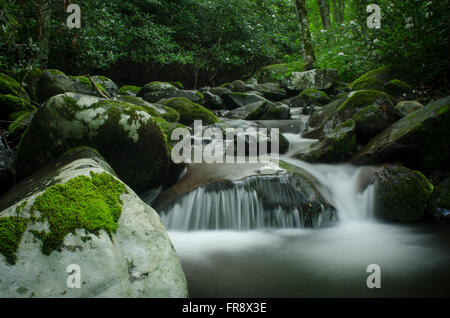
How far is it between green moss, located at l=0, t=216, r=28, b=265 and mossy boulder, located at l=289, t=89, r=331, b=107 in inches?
393

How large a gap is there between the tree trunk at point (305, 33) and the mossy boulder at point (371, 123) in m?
8.86

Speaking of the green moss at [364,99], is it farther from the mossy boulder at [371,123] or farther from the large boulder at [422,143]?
the large boulder at [422,143]

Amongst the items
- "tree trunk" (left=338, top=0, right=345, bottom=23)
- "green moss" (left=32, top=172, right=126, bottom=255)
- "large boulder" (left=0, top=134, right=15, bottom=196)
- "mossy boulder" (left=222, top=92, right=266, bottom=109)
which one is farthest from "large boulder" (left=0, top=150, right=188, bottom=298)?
"tree trunk" (left=338, top=0, right=345, bottom=23)

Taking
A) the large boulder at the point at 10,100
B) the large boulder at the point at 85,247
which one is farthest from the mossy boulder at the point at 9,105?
the large boulder at the point at 85,247

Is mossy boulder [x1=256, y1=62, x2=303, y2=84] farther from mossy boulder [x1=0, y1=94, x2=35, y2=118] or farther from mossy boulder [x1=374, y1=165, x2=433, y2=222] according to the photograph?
mossy boulder [x1=0, y1=94, x2=35, y2=118]

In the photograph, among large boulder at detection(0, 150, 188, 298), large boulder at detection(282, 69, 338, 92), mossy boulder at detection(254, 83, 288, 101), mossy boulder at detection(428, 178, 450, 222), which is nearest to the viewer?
large boulder at detection(0, 150, 188, 298)

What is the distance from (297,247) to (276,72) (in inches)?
532

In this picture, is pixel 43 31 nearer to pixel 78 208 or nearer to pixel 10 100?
pixel 10 100

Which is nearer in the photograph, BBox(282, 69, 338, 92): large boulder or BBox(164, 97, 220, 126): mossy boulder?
BBox(164, 97, 220, 126): mossy boulder

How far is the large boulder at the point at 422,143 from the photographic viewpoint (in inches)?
152

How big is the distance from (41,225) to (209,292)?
4.47 ft

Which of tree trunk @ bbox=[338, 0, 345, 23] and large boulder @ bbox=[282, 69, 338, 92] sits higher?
tree trunk @ bbox=[338, 0, 345, 23]

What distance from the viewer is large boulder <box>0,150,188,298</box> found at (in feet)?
4.94

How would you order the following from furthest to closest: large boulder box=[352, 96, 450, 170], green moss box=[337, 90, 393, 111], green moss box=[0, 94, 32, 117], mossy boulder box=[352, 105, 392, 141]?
green moss box=[337, 90, 393, 111]
green moss box=[0, 94, 32, 117]
mossy boulder box=[352, 105, 392, 141]
large boulder box=[352, 96, 450, 170]
